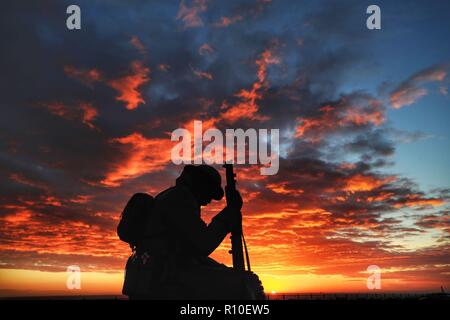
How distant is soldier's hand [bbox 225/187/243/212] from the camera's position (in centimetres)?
590

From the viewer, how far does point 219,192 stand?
606cm

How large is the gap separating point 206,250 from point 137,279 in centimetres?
107

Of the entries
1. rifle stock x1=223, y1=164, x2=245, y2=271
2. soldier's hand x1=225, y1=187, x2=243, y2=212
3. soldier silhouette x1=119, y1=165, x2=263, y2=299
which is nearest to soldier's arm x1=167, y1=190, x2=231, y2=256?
soldier silhouette x1=119, y1=165, x2=263, y2=299

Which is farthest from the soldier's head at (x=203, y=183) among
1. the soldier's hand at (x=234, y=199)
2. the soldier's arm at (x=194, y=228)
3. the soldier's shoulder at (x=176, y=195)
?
the soldier's arm at (x=194, y=228)

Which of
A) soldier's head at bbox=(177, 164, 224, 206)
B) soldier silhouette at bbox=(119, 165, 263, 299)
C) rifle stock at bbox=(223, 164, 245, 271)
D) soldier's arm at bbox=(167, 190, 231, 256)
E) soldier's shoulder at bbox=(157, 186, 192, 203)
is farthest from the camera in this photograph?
soldier's head at bbox=(177, 164, 224, 206)

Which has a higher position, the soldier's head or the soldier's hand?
the soldier's head

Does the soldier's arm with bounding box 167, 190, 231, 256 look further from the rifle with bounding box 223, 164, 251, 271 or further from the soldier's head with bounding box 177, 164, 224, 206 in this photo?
the soldier's head with bounding box 177, 164, 224, 206

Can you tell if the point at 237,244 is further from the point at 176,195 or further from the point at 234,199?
the point at 176,195

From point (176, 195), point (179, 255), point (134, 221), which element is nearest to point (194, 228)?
point (179, 255)

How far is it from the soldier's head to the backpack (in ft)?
2.55
